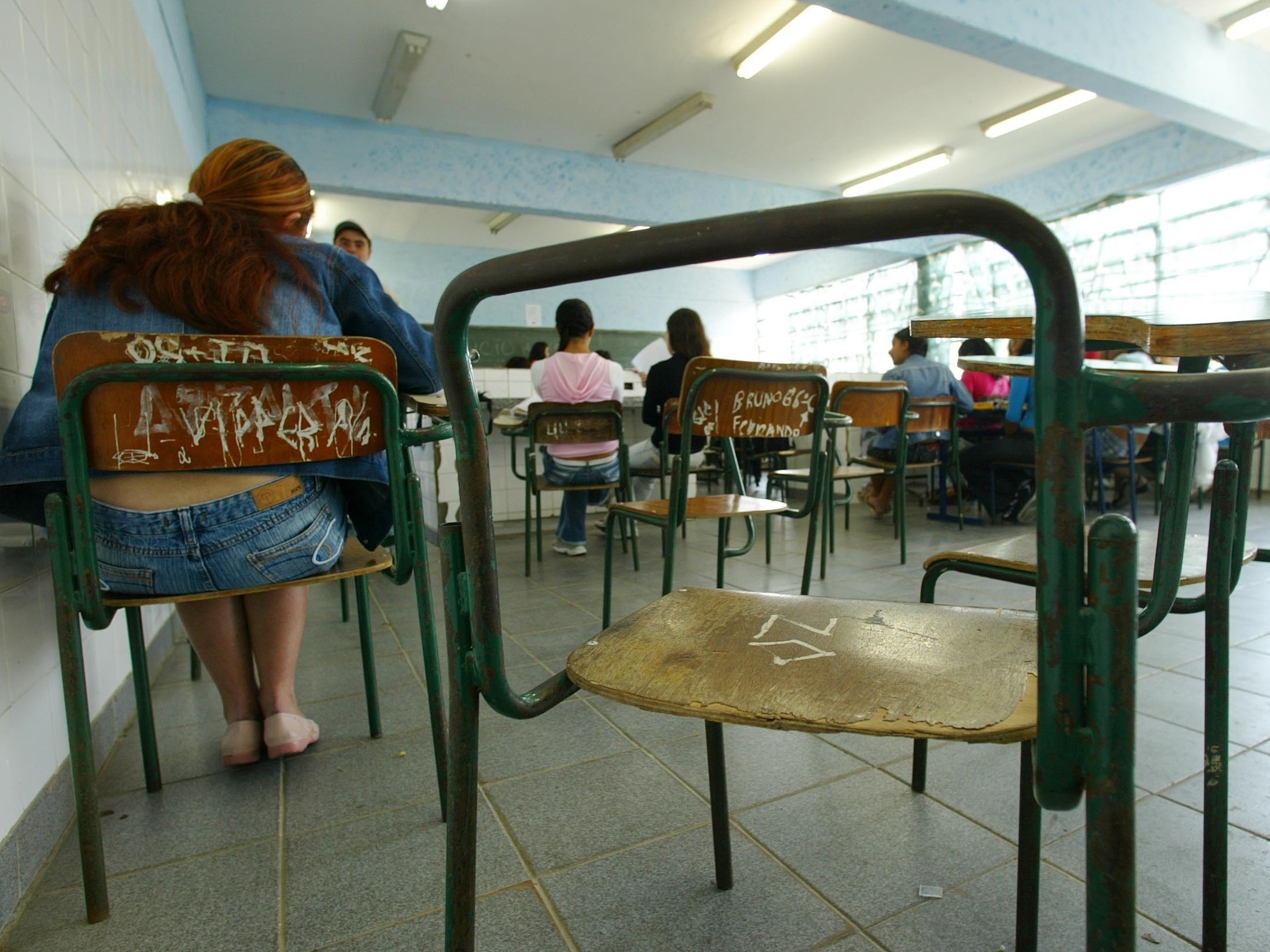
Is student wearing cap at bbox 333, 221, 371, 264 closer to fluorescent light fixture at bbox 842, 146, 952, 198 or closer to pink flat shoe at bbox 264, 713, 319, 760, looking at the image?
pink flat shoe at bbox 264, 713, 319, 760

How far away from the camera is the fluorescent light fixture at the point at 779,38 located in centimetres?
440

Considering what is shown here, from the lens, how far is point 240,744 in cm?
133

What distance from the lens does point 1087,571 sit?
13.7 inches

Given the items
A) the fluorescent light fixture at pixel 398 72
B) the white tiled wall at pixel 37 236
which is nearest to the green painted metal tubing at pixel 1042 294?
the white tiled wall at pixel 37 236

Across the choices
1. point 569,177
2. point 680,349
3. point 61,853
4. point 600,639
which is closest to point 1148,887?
point 600,639

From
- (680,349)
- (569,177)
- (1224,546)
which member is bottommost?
(1224,546)

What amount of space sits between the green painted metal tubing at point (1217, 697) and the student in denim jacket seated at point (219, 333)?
3.47 feet

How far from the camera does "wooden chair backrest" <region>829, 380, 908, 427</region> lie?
9.70ft

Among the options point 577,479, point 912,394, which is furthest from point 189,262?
point 912,394

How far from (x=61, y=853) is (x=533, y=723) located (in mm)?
794

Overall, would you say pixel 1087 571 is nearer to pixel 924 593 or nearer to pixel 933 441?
pixel 924 593

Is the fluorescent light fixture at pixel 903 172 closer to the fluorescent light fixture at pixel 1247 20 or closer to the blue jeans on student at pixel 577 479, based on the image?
the fluorescent light fixture at pixel 1247 20

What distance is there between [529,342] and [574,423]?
24.4 feet

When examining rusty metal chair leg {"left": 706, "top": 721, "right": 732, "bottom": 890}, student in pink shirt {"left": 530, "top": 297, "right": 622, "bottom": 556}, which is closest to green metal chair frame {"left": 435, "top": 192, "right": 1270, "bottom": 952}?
rusty metal chair leg {"left": 706, "top": 721, "right": 732, "bottom": 890}
